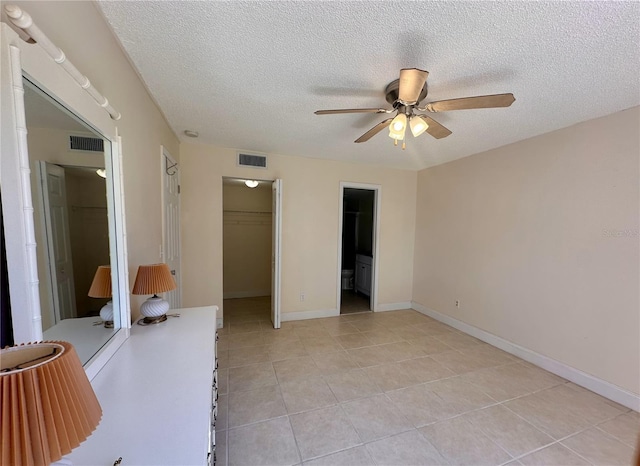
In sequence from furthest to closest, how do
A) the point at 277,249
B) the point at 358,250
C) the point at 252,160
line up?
1. the point at 358,250
2. the point at 252,160
3. the point at 277,249

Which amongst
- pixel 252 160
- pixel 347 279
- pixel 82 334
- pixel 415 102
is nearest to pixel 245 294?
pixel 347 279

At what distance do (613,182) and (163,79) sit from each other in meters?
3.76

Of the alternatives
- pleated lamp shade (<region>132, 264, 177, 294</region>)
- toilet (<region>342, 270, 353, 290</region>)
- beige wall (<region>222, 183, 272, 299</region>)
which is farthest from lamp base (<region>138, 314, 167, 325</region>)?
toilet (<region>342, 270, 353, 290</region>)

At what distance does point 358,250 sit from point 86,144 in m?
5.14

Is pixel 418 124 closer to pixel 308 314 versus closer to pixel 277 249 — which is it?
pixel 277 249

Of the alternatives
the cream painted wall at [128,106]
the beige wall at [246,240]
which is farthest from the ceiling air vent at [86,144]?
the beige wall at [246,240]

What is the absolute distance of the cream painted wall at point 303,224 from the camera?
331 cm

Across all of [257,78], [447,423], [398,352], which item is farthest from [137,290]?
[398,352]

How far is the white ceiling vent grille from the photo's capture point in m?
3.44

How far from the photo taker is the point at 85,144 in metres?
1.08

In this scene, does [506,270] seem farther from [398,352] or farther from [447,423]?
[447,423]

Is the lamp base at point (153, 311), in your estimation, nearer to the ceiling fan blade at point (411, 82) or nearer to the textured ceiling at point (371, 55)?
the textured ceiling at point (371, 55)

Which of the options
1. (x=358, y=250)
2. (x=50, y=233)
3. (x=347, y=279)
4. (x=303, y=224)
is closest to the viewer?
(x=50, y=233)

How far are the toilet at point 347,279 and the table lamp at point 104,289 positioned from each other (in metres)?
4.64
